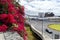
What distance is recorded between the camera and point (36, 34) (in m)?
2.95

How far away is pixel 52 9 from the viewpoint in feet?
17.6

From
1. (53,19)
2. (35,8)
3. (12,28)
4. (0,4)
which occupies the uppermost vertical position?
(0,4)

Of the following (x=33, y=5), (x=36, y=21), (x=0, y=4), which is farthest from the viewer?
(x=33, y=5)

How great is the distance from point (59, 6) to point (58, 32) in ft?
6.59

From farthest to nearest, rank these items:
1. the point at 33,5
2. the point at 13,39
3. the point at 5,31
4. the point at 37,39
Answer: the point at 33,5
the point at 37,39
the point at 5,31
the point at 13,39

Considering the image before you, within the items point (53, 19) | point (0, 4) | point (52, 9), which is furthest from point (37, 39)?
point (52, 9)

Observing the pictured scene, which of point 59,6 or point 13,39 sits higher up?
point 13,39

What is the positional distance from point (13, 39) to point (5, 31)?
32 cm

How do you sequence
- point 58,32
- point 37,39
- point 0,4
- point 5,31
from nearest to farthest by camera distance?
1. point 5,31
2. point 0,4
3. point 37,39
4. point 58,32

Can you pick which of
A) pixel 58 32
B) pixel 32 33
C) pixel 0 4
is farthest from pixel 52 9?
pixel 0 4

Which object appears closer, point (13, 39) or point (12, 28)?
point (13, 39)

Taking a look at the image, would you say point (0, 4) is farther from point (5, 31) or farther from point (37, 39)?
point (37, 39)

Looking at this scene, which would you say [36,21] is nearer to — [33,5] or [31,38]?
[33,5]

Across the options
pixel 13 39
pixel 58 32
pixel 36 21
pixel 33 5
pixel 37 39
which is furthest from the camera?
pixel 33 5
